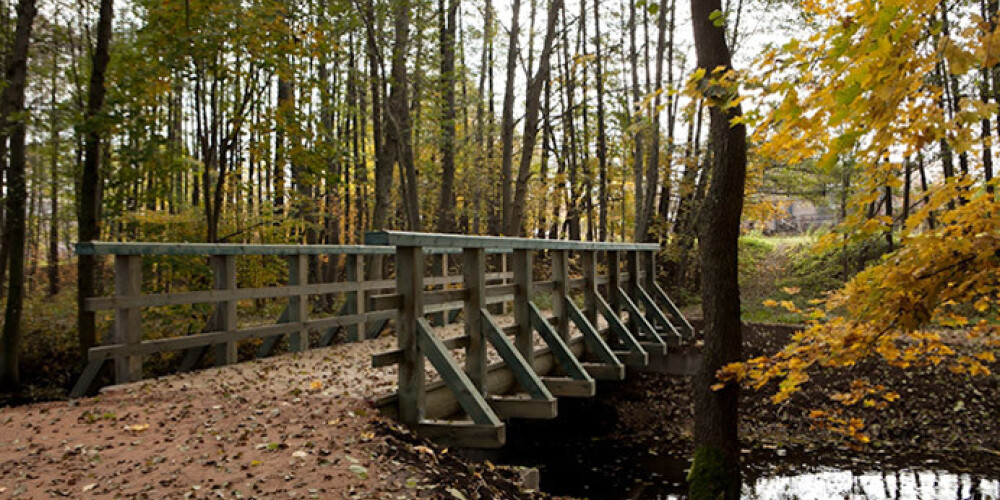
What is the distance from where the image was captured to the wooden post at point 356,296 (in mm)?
8172

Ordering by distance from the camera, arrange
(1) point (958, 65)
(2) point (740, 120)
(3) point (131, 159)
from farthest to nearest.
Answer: (3) point (131, 159) → (2) point (740, 120) → (1) point (958, 65)

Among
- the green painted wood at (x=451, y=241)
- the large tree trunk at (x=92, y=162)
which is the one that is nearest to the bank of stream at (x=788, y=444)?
the green painted wood at (x=451, y=241)

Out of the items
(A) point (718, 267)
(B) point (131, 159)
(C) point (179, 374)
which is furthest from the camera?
(B) point (131, 159)

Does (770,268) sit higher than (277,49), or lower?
lower

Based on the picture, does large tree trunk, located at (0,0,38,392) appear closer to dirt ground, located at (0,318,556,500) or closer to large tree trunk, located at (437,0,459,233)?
dirt ground, located at (0,318,556,500)

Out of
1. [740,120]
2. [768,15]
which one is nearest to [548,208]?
[768,15]

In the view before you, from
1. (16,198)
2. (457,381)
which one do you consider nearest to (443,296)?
(457,381)

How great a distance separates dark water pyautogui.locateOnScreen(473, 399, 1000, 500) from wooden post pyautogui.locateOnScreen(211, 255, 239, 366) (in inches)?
121

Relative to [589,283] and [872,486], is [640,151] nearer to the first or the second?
[589,283]

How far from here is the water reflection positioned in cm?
675

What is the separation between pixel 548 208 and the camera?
24391 millimetres

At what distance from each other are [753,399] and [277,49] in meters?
8.21

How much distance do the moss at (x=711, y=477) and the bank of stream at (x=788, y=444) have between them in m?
1.66

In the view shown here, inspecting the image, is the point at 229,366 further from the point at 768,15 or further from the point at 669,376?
the point at 768,15
